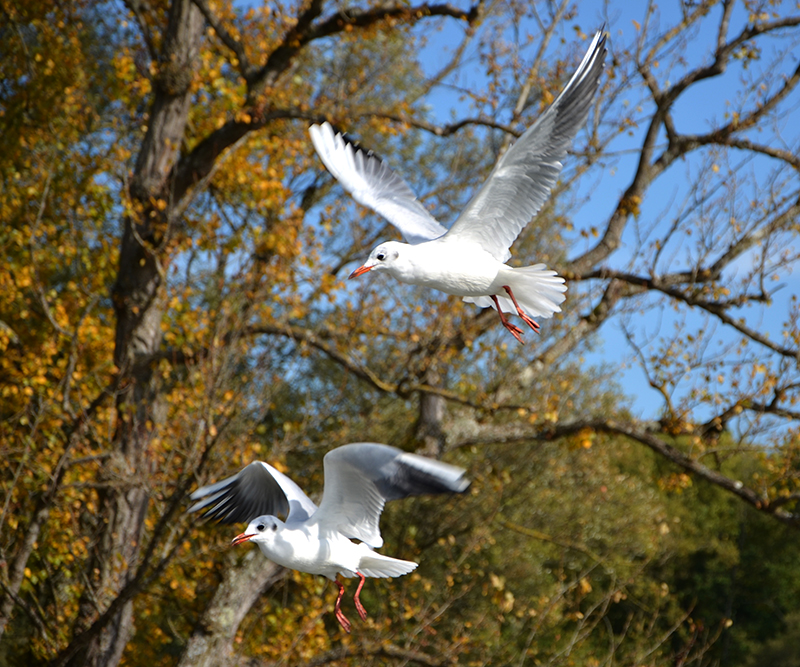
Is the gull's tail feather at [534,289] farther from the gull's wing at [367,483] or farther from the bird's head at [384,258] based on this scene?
the gull's wing at [367,483]

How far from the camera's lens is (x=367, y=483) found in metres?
4.61

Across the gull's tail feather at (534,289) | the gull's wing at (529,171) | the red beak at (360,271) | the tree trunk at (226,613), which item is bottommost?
the tree trunk at (226,613)

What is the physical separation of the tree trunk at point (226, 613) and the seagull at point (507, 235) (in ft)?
14.7

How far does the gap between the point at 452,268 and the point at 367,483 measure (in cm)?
123

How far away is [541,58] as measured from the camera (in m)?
10.1

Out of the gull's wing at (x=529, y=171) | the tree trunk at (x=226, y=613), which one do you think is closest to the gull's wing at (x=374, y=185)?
the gull's wing at (x=529, y=171)

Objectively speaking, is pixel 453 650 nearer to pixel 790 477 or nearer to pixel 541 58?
pixel 790 477

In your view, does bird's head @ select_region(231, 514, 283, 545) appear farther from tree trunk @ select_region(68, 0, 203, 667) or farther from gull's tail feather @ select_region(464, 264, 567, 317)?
tree trunk @ select_region(68, 0, 203, 667)

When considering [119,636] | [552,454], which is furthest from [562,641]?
[119,636]

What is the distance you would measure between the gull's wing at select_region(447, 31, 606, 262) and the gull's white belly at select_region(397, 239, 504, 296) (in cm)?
15

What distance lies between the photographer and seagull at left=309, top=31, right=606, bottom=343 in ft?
14.4

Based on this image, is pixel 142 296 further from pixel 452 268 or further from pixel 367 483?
pixel 452 268

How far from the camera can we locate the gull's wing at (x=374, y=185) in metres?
5.62

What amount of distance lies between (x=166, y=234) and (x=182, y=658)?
4.18 meters
